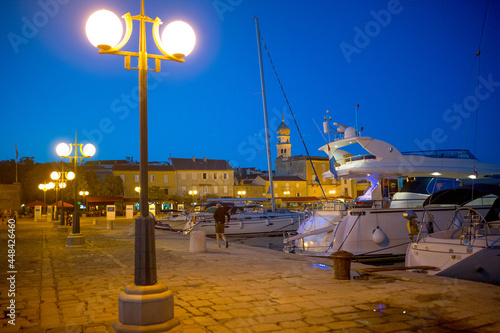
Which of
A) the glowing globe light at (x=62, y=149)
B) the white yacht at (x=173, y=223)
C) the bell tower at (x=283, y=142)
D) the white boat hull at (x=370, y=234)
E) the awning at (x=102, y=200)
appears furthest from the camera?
the bell tower at (x=283, y=142)

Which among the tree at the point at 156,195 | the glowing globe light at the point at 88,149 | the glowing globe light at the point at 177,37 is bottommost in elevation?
the tree at the point at 156,195

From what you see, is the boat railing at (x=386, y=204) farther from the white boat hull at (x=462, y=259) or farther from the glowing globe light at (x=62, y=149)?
the glowing globe light at (x=62, y=149)

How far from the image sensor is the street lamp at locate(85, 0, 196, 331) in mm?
5230

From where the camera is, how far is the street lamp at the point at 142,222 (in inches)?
206

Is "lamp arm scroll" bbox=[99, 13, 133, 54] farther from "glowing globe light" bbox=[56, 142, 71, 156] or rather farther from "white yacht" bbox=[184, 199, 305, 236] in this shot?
"white yacht" bbox=[184, 199, 305, 236]

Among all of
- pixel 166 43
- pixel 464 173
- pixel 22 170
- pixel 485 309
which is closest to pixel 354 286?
pixel 485 309

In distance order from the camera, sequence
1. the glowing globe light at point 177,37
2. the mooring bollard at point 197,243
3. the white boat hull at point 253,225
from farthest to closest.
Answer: the white boat hull at point 253,225, the mooring bollard at point 197,243, the glowing globe light at point 177,37

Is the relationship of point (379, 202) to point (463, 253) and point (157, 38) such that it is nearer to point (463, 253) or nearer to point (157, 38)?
point (463, 253)

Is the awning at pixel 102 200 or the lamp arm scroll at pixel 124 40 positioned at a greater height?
the lamp arm scroll at pixel 124 40

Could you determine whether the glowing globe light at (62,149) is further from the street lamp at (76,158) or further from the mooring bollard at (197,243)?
the mooring bollard at (197,243)

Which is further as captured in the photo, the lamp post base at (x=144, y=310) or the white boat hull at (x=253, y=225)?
the white boat hull at (x=253, y=225)

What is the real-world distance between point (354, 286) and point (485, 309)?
232cm

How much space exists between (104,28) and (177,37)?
97 cm

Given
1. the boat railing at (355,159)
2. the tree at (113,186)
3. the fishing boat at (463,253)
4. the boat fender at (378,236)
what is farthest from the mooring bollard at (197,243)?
the tree at (113,186)
